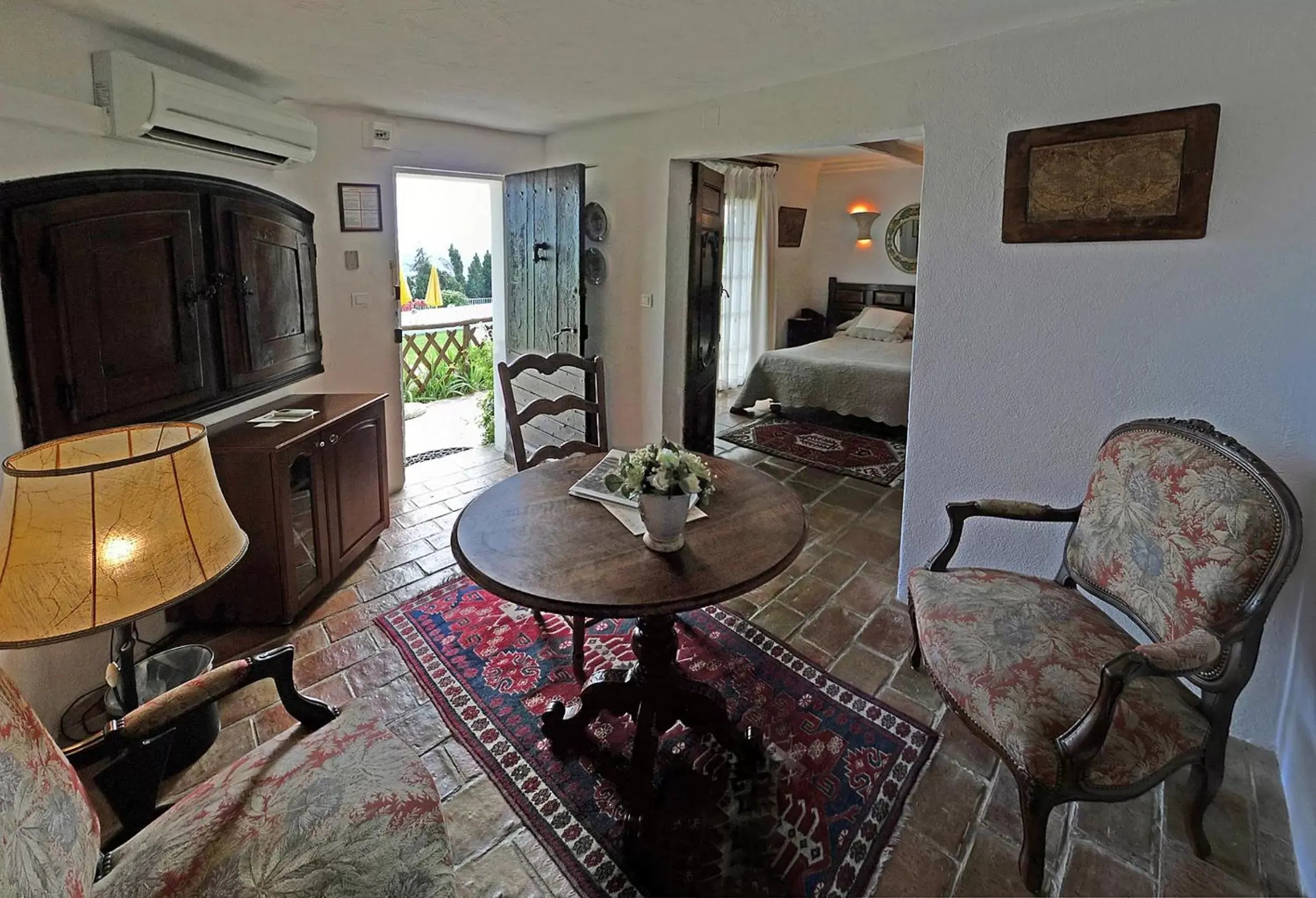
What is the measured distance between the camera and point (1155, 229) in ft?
6.60

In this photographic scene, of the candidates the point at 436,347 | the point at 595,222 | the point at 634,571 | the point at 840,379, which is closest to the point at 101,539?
the point at 634,571

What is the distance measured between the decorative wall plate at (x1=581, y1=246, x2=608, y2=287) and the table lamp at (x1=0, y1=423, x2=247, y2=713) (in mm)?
3179

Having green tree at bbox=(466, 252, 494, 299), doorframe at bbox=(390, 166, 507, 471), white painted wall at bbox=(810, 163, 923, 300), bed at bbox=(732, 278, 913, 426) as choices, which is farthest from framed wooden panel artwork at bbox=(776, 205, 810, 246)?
green tree at bbox=(466, 252, 494, 299)

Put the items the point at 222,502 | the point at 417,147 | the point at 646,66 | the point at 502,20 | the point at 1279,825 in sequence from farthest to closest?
1. the point at 417,147
2. the point at 646,66
3. the point at 502,20
4. the point at 1279,825
5. the point at 222,502

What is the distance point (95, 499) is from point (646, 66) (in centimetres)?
247

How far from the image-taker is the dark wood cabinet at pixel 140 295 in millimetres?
1975

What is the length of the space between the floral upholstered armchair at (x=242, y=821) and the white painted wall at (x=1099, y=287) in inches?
77.2

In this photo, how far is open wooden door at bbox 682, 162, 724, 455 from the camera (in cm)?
392

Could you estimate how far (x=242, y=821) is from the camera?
1.18 m

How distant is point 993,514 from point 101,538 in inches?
89.1

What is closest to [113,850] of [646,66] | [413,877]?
[413,877]

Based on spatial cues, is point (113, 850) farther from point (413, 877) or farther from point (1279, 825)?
point (1279, 825)

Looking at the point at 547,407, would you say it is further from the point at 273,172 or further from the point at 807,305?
the point at 807,305

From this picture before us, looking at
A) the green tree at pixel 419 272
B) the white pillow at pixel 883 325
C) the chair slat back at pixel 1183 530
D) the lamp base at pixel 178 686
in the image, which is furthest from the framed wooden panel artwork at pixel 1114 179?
the green tree at pixel 419 272
